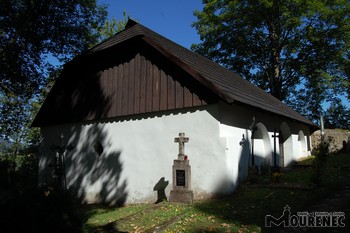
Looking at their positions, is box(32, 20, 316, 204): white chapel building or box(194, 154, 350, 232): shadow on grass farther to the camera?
box(32, 20, 316, 204): white chapel building

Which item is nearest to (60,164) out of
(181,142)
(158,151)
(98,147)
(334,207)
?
(98,147)

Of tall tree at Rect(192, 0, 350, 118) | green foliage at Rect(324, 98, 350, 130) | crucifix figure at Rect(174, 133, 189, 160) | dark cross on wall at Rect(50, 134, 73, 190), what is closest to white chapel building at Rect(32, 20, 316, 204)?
dark cross on wall at Rect(50, 134, 73, 190)

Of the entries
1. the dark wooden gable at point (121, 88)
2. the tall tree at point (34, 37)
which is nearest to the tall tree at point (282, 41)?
the tall tree at point (34, 37)

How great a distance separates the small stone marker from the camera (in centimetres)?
927

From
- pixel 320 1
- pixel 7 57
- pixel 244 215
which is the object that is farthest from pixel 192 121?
pixel 320 1

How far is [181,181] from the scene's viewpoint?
9.47m

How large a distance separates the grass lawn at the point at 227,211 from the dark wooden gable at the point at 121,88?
A: 3220 mm

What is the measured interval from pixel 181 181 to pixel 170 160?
1152mm

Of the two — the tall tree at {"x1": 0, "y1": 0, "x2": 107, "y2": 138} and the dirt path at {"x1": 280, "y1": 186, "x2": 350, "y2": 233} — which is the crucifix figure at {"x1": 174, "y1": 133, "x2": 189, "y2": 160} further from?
the tall tree at {"x1": 0, "y1": 0, "x2": 107, "y2": 138}

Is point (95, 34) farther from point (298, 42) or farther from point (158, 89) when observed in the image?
point (298, 42)

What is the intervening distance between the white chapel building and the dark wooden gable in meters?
0.04

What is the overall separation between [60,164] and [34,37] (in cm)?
960

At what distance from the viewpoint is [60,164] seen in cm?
1359

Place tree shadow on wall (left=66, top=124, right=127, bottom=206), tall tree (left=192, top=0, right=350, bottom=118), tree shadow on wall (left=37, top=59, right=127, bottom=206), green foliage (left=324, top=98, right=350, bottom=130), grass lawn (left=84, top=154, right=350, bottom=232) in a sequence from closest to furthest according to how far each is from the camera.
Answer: grass lawn (left=84, top=154, right=350, bottom=232), tree shadow on wall (left=66, top=124, right=127, bottom=206), tree shadow on wall (left=37, top=59, right=127, bottom=206), tall tree (left=192, top=0, right=350, bottom=118), green foliage (left=324, top=98, right=350, bottom=130)
